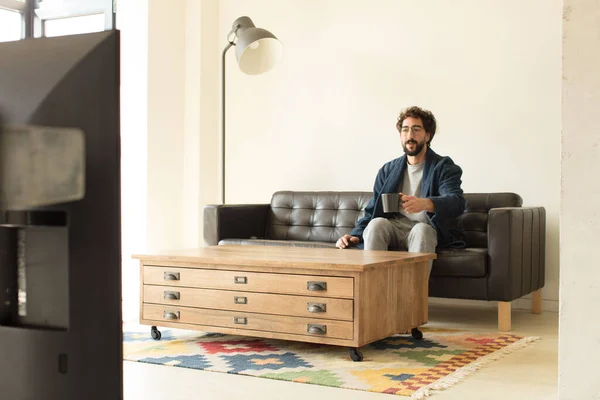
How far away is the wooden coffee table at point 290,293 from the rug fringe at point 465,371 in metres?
0.41

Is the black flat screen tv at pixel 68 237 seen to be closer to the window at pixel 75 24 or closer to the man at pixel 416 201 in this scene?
the man at pixel 416 201

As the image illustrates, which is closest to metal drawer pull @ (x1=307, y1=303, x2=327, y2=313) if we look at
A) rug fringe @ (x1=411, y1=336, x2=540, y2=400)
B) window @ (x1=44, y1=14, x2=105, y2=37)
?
rug fringe @ (x1=411, y1=336, x2=540, y2=400)

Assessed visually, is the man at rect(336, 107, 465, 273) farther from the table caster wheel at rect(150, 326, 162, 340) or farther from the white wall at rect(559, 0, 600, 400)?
the white wall at rect(559, 0, 600, 400)

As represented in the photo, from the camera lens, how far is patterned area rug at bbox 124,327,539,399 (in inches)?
112

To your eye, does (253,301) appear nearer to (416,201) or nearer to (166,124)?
(416,201)

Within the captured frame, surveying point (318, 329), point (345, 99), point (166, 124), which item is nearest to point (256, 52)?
point (345, 99)

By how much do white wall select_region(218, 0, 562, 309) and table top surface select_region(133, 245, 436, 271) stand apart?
4.49 ft

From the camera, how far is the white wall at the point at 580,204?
7.18 ft

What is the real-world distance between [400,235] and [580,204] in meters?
1.94

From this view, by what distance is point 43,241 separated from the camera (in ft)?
2.64

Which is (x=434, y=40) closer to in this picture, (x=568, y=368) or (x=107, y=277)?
(x=568, y=368)

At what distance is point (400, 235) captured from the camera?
4125 millimetres

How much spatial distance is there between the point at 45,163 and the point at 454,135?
437 cm

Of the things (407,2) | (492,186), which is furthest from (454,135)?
(407,2)
